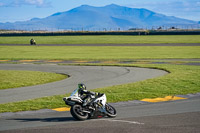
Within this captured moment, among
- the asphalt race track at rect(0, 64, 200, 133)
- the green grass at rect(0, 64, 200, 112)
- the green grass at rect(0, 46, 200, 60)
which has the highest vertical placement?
the asphalt race track at rect(0, 64, 200, 133)

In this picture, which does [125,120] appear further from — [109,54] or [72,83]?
[109,54]

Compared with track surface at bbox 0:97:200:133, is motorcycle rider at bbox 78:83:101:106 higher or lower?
higher

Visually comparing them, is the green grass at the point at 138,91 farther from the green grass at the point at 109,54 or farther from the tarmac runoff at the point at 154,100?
the green grass at the point at 109,54

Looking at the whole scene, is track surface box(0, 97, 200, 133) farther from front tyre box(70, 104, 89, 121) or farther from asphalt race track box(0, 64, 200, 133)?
front tyre box(70, 104, 89, 121)

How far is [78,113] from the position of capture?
1437cm

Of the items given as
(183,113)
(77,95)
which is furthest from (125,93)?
(77,95)

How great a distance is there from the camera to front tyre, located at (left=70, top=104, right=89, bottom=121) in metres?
14.2

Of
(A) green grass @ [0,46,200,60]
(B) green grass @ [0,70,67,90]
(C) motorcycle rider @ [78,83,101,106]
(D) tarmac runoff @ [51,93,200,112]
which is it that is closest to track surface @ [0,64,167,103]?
(B) green grass @ [0,70,67,90]

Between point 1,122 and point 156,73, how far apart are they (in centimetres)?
1953

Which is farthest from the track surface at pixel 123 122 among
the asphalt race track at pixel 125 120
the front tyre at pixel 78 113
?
the front tyre at pixel 78 113

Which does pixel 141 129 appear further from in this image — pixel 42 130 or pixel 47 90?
pixel 47 90

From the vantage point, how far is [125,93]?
21547 millimetres

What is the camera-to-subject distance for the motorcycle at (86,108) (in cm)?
1422

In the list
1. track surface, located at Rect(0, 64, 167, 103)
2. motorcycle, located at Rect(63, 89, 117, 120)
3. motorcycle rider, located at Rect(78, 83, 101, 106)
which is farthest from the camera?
track surface, located at Rect(0, 64, 167, 103)
